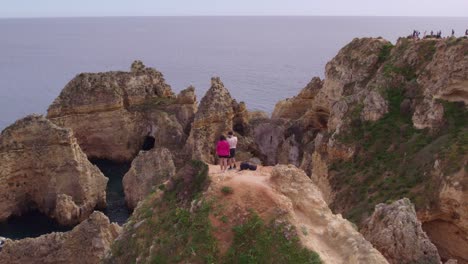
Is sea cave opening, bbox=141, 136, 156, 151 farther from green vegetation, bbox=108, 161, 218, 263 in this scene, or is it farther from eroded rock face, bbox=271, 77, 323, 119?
green vegetation, bbox=108, 161, 218, 263

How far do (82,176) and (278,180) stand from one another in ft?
107

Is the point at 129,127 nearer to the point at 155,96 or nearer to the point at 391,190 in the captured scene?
the point at 155,96

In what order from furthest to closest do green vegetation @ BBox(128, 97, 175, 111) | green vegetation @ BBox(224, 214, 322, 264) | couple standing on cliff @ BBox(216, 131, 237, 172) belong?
green vegetation @ BBox(128, 97, 175, 111)
couple standing on cliff @ BBox(216, 131, 237, 172)
green vegetation @ BBox(224, 214, 322, 264)

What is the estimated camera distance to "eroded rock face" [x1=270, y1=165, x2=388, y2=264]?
58.5 ft

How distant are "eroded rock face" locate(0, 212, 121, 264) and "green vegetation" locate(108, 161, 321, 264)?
8.82 meters

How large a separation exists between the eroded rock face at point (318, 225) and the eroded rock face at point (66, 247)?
43.0ft

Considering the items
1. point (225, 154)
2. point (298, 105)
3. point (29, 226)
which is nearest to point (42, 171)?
point (29, 226)

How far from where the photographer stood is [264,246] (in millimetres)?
17562

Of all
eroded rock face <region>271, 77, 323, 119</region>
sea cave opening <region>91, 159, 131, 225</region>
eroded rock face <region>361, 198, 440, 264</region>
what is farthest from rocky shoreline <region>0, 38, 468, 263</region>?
sea cave opening <region>91, 159, 131, 225</region>

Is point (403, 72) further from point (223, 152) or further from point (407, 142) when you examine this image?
point (223, 152)

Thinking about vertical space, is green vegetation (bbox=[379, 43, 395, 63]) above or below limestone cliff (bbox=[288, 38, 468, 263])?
above

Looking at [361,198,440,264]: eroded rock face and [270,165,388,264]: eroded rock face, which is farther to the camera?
[361,198,440,264]: eroded rock face

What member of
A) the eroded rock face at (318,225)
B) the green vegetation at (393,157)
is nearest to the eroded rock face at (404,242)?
the eroded rock face at (318,225)

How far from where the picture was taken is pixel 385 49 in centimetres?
5019
